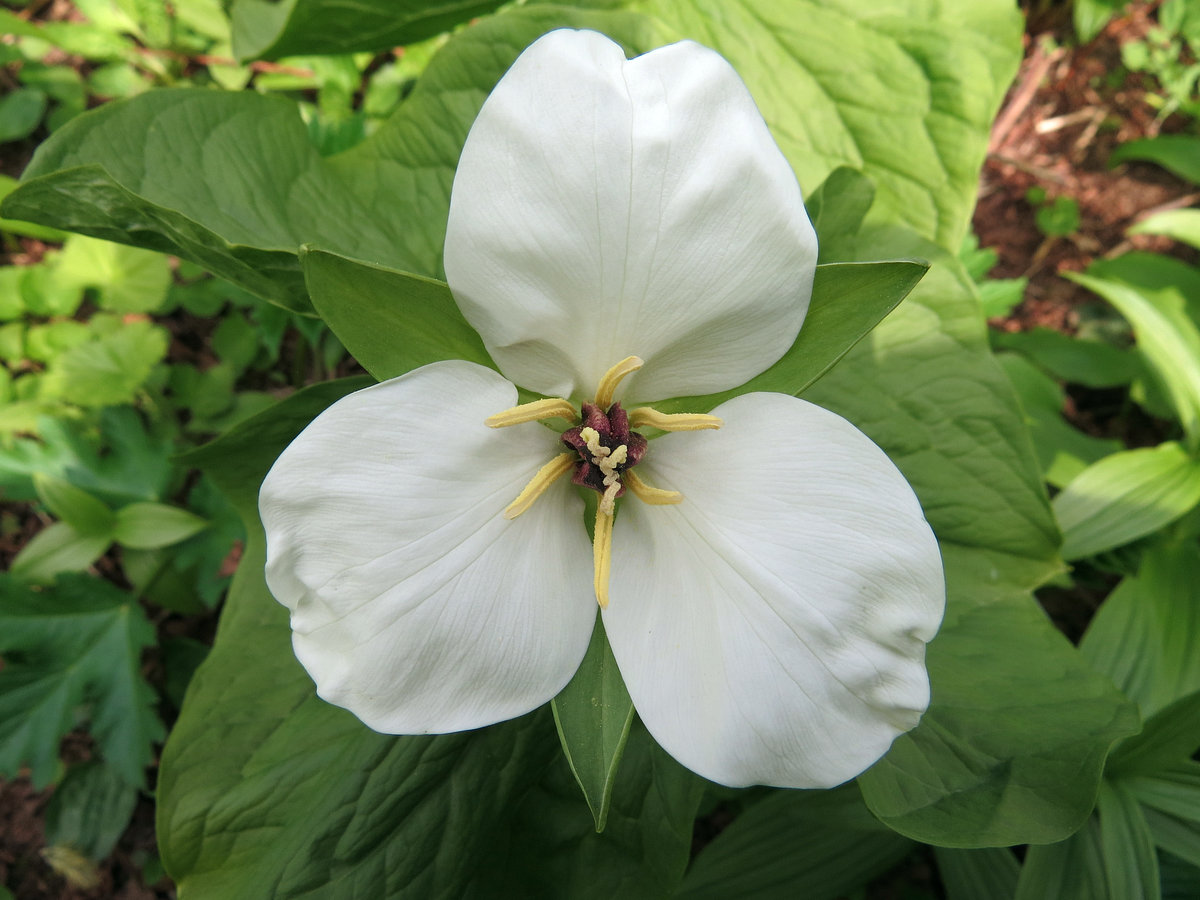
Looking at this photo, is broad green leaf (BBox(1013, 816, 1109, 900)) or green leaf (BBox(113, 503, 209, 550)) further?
green leaf (BBox(113, 503, 209, 550))

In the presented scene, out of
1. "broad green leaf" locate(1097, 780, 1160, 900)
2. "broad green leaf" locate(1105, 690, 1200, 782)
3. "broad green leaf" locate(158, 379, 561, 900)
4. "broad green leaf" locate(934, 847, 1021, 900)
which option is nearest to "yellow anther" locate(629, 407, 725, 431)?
"broad green leaf" locate(158, 379, 561, 900)

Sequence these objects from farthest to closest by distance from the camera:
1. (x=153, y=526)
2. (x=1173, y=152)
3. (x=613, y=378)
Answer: (x=1173, y=152), (x=153, y=526), (x=613, y=378)

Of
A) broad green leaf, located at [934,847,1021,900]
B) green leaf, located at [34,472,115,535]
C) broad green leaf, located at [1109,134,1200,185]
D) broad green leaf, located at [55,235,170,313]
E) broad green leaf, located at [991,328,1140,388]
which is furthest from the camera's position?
broad green leaf, located at [1109,134,1200,185]

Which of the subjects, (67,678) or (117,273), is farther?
(117,273)

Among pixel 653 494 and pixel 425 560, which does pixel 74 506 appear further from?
pixel 653 494

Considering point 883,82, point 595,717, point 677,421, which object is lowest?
point 595,717

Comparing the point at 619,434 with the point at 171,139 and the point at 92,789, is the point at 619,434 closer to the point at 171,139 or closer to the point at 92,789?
the point at 171,139

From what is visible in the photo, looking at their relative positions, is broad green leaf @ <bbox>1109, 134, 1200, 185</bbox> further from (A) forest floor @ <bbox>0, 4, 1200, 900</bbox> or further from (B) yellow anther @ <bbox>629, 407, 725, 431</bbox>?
(B) yellow anther @ <bbox>629, 407, 725, 431</bbox>

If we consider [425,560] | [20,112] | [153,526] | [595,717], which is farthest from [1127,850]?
[20,112]
